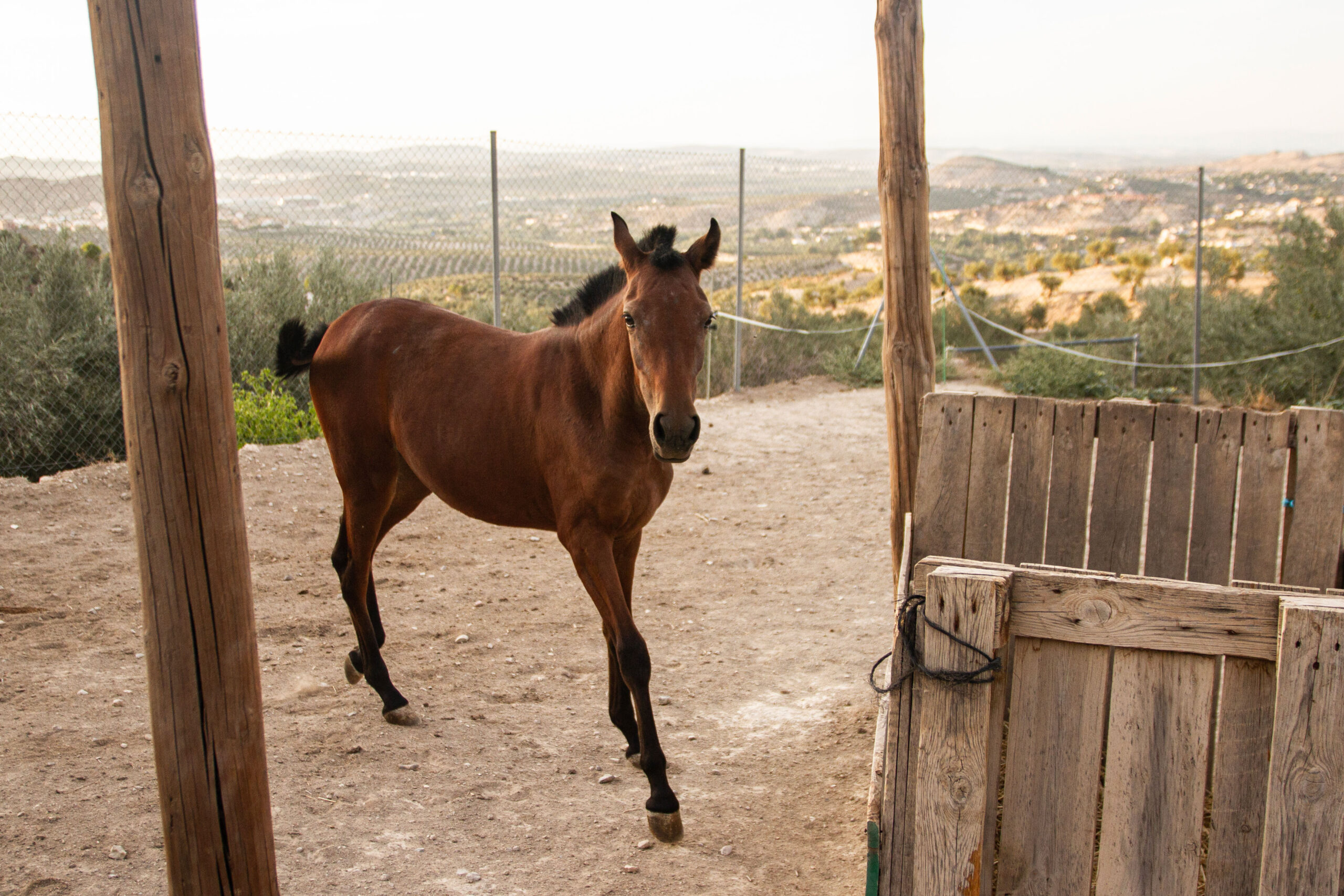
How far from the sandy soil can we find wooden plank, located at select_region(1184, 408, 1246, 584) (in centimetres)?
151

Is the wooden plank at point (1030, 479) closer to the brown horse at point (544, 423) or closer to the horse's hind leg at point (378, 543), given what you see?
the brown horse at point (544, 423)

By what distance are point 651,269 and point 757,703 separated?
2.18 meters

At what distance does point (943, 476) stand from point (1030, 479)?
1.06 feet

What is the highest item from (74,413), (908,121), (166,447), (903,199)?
(908,121)

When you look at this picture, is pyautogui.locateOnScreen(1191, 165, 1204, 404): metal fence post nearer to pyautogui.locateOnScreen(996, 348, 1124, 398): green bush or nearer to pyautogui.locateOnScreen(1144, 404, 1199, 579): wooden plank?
pyautogui.locateOnScreen(996, 348, 1124, 398): green bush

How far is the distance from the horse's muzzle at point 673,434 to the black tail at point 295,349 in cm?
234

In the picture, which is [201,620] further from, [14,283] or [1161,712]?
[14,283]

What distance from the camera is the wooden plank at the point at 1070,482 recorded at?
361 centimetres

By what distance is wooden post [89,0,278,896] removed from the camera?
76.6 inches

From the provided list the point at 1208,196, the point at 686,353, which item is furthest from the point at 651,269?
the point at 1208,196

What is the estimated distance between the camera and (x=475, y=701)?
441 centimetres

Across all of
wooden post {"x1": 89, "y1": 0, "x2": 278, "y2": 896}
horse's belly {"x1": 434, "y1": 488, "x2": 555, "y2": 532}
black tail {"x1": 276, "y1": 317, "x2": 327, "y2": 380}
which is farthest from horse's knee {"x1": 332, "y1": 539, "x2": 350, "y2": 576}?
wooden post {"x1": 89, "y1": 0, "x2": 278, "y2": 896}

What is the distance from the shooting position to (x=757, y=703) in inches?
174

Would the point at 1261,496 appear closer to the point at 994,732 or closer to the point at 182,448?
the point at 994,732
